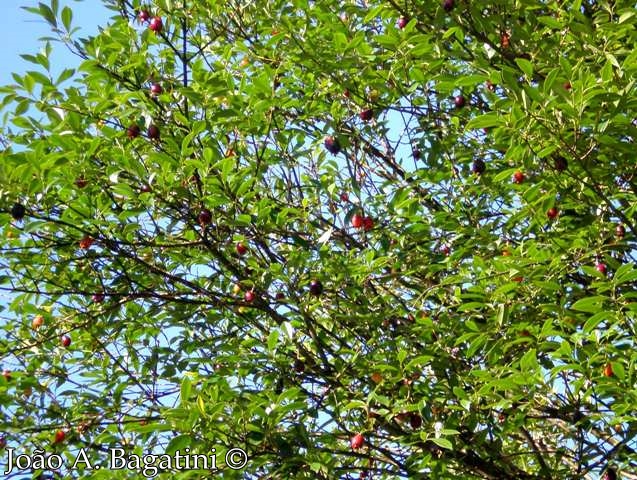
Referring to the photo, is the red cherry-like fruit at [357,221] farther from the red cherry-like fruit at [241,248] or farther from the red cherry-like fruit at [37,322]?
the red cherry-like fruit at [37,322]

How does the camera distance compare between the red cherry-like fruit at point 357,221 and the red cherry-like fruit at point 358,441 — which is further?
the red cherry-like fruit at point 357,221

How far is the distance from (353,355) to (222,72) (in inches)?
65.2

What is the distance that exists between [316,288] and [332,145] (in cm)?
82

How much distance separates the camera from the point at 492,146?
4230 millimetres

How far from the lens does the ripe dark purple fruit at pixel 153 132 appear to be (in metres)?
3.76

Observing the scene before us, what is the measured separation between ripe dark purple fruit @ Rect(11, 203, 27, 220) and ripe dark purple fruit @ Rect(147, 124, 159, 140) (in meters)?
0.69

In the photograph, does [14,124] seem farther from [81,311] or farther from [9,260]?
[81,311]

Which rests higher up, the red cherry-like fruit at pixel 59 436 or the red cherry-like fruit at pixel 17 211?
the red cherry-like fruit at pixel 17 211

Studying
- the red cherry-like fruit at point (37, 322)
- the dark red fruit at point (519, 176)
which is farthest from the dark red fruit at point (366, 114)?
the red cherry-like fruit at point (37, 322)

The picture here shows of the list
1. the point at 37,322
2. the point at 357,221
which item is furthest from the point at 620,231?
the point at 37,322

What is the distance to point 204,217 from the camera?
145 inches

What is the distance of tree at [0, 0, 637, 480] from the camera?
131 inches

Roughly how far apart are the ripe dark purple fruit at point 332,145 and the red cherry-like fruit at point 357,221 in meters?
0.36

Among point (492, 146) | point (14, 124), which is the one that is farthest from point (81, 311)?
point (492, 146)
